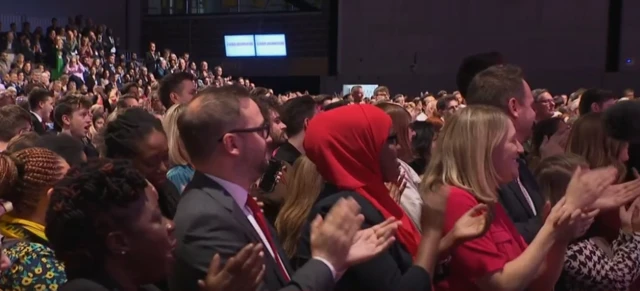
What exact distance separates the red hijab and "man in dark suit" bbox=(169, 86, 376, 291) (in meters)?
0.16

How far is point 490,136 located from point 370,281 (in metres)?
0.74

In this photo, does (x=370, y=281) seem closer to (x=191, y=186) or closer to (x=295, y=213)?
(x=191, y=186)

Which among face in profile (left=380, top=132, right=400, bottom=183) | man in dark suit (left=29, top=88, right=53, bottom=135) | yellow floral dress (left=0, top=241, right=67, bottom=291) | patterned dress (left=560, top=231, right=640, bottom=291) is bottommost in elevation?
man in dark suit (left=29, top=88, right=53, bottom=135)

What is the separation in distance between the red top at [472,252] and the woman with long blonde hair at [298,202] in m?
0.82

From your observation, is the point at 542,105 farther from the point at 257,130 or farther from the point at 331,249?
the point at 331,249

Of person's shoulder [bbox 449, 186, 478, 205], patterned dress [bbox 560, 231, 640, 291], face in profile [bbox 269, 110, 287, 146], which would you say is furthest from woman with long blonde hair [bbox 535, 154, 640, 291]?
face in profile [bbox 269, 110, 287, 146]

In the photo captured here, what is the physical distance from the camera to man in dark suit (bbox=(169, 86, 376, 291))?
2.17 meters

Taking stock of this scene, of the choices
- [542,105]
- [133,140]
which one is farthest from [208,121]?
[542,105]

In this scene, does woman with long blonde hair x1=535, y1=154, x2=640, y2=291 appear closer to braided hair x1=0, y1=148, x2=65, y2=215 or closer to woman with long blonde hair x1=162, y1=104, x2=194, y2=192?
woman with long blonde hair x1=162, y1=104, x2=194, y2=192

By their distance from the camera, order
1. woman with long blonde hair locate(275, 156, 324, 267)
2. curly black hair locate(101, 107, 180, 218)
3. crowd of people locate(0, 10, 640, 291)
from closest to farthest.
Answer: crowd of people locate(0, 10, 640, 291) → curly black hair locate(101, 107, 180, 218) → woman with long blonde hair locate(275, 156, 324, 267)

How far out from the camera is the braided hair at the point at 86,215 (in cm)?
201

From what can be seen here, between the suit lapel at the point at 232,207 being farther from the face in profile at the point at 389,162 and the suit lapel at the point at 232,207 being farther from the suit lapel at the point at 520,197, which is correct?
the suit lapel at the point at 520,197

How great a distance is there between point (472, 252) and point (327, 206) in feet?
1.75

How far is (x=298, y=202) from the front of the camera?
3.59 metres
